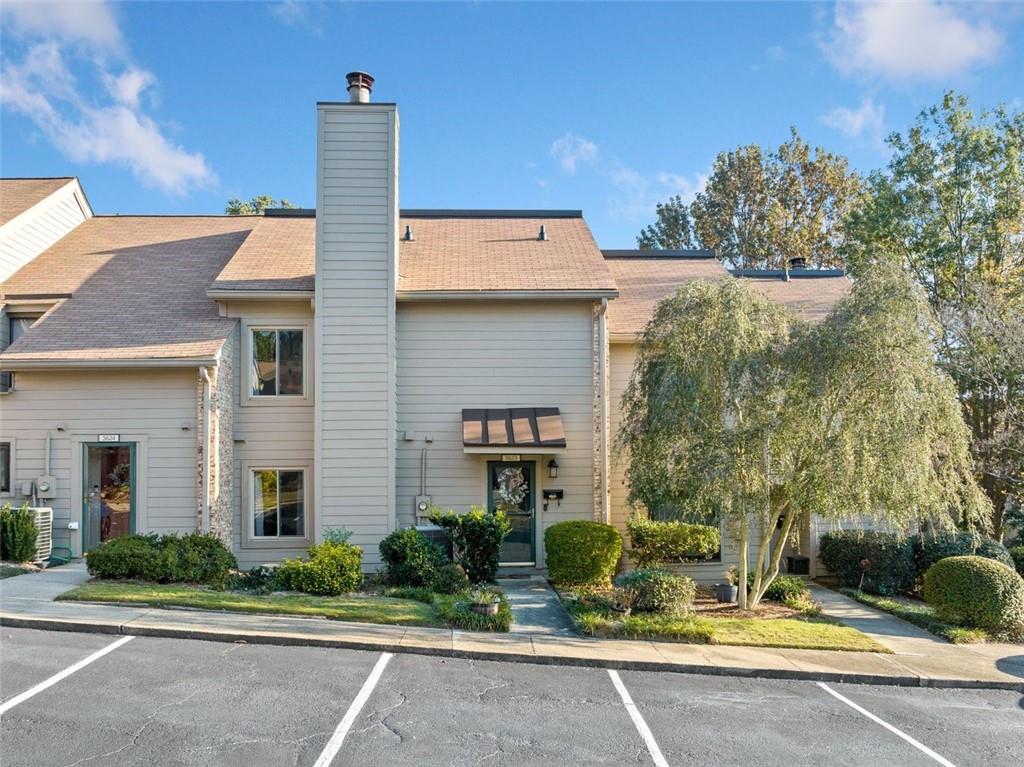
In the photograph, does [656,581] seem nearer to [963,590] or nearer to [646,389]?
[646,389]

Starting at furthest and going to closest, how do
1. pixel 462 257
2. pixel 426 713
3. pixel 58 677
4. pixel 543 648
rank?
pixel 462 257 → pixel 543 648 → pixel 58 677 → pixel 426 713

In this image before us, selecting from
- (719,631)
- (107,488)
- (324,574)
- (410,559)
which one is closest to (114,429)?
(107,488)

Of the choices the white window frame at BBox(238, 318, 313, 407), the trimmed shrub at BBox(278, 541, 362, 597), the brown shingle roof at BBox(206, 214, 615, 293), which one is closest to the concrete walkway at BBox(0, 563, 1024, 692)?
the trimmed shrub at BBox(278, 541, 362, 597)

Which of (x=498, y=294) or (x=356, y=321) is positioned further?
(x=498, y=294)

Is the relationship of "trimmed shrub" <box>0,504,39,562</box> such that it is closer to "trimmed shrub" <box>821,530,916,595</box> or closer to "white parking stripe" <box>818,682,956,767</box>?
"white parking stripe" <box>818,682,956,767</box>

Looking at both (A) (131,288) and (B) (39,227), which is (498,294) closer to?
(A) (131,288)

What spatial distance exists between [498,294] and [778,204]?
2148 cm

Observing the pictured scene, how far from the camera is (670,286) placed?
58.3ft

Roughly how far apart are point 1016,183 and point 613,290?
990 centimetres

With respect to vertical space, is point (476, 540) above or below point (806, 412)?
below

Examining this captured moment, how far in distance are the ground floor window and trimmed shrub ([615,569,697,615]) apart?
682cm

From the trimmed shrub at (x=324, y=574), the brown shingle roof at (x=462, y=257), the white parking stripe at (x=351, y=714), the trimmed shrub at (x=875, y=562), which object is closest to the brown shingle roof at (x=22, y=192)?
the brown shingle roof at (x=462, y=257)

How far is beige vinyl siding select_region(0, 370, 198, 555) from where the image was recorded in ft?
44.7

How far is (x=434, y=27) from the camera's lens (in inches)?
548
